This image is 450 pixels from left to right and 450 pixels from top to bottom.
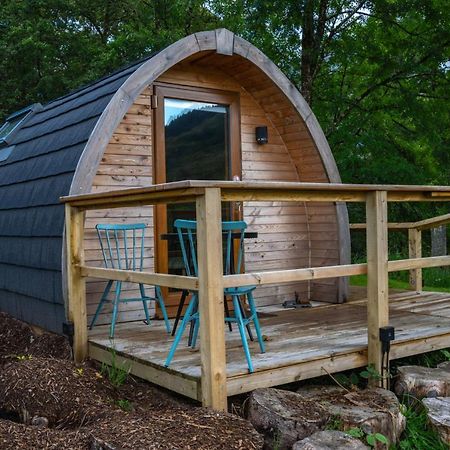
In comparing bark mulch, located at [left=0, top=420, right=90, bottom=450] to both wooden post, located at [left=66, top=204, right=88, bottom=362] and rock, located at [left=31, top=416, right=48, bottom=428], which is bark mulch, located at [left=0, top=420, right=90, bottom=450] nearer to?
rock, located at [left=31, top=416, right=48, bottom=428]

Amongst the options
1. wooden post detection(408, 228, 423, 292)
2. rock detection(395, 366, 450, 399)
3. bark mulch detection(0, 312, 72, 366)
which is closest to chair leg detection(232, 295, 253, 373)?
rock detection(395, 366, 450, 399)

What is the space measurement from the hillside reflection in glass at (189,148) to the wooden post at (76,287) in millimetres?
1167

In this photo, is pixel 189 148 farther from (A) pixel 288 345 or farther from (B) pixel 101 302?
(A) pixel 288 345

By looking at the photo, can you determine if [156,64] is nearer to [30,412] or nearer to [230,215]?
[230,215]

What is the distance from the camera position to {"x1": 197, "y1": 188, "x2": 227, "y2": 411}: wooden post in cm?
315

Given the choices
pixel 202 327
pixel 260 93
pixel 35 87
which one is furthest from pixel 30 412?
pixel 35 87

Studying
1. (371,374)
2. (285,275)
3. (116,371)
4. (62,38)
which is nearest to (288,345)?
(371,374)

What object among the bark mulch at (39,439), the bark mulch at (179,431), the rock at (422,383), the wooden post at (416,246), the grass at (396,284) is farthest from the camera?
the grass at (396,284)

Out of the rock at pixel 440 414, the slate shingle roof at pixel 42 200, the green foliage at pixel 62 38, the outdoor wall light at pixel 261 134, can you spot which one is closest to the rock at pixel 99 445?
the rock at pixel 440 414

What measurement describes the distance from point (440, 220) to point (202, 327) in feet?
11.9

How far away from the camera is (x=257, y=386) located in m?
3.50

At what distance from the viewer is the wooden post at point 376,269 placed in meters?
3.95

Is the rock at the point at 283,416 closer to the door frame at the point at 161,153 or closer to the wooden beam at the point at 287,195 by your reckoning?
the wooden beam at the point at 287,195

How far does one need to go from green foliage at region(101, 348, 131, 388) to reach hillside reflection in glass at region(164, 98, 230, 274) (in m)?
1.60
